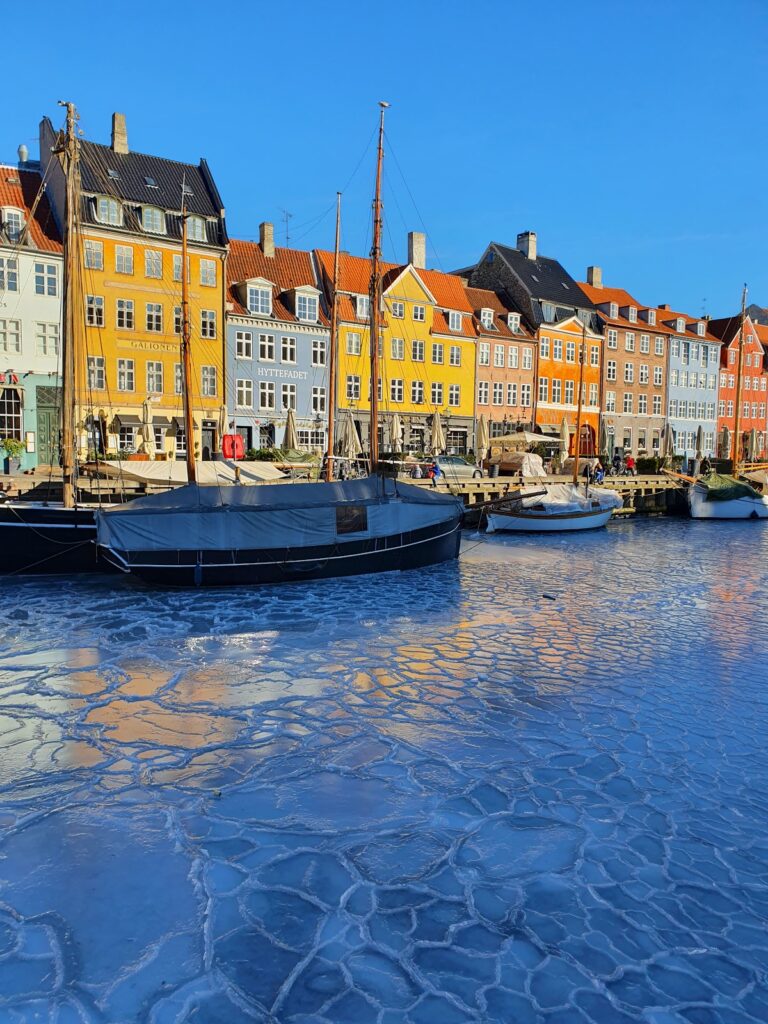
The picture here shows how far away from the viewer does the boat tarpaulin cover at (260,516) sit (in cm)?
1869

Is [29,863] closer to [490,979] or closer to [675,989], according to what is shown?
[490,979]

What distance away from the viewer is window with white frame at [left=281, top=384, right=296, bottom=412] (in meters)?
44.7

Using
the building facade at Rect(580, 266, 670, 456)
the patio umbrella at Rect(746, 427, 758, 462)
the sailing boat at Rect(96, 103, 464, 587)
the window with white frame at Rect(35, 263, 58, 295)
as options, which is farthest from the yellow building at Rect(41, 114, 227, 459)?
the patio umbrella at Rect(746, 427, 758, 462)

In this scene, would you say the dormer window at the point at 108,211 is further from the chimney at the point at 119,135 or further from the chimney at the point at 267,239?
the chimney at the point at 267,239

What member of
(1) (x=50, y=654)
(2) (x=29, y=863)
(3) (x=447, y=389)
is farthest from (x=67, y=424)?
(3) (x=447, y=389)

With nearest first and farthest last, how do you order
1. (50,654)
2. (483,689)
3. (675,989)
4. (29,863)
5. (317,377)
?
(675,989)
(29,863)
(483,689)
(50,654)
(317,377)

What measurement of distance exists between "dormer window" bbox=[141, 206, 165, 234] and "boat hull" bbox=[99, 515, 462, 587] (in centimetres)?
2499

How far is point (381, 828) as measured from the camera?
287 inches

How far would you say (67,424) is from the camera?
21.2 meters

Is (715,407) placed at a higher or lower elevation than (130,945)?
higher

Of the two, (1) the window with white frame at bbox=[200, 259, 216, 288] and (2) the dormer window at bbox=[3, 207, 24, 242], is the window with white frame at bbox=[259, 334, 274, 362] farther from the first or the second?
(2) the dormer window at bbox=[3, 207, 24, 242]

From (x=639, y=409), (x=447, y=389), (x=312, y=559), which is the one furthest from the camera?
(x=639, y=409)

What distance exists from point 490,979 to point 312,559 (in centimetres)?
1558

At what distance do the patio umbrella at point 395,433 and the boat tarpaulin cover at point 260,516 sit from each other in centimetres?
1789
